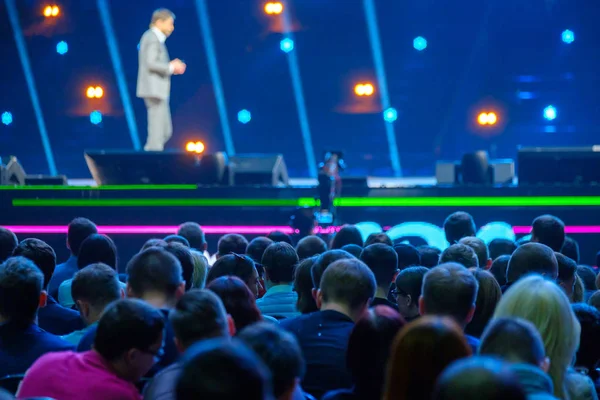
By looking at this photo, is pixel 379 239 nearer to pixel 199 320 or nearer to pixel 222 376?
pixel 199 320

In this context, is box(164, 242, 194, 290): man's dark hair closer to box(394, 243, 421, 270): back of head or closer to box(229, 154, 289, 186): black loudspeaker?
box(394, 243, 421, 270): back of head

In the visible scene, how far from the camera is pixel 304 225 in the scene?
27.5ft

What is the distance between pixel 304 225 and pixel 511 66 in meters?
6.10

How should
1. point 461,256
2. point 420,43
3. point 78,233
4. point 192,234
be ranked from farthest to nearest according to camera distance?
point 420,43 → point 192,234 → point 78,233 → point 461,256

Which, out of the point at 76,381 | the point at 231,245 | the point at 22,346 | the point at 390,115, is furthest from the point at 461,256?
the point at 390,115

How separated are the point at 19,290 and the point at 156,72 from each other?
21.2 feet

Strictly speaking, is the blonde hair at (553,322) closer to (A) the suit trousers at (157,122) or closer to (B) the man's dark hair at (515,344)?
(B) the man's dark hair at (515,344)

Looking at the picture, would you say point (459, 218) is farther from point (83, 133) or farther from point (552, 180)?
point (83, 133)

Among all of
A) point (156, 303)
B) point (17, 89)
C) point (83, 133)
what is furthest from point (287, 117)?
point (156, 303)

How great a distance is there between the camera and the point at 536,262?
3.94 meters

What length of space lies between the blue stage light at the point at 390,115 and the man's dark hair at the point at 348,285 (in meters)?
10.2

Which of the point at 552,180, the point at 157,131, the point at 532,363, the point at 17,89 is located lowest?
the point at 532,363

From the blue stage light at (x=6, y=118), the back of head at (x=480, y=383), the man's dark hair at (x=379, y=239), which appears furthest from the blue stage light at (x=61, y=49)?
the back of head at (x=480, y=383)

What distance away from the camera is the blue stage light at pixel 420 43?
1323 cm
